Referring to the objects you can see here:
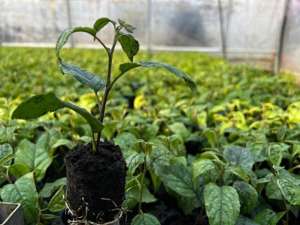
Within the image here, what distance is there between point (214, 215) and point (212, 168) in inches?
5.4

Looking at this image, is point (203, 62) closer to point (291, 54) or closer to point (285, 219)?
point (291, 54)

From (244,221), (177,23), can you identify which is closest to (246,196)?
(244,221)

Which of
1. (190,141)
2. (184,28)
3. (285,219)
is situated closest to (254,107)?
(190,141)

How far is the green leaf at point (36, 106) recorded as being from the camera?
547 millimetres

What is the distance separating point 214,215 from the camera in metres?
0.74

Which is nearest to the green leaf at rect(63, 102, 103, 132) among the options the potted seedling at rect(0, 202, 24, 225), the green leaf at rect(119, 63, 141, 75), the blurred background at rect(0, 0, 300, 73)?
the green leaf at rect(119, 63, 141, 75)

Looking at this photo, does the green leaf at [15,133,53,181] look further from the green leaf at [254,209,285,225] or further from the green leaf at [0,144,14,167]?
the green leaf at [254,209,285,225]

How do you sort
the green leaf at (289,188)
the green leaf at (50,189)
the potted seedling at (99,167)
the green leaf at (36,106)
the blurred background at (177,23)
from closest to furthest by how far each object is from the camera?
1. the green leaf at (36,106)
2. the potted seedling at (99,167)
3. the green leaf at (289,188)
4. the green leaf at (50,189)
5. the blurred background at (177,23)

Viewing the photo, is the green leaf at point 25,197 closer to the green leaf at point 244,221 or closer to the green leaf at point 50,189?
Answer: the green leaf at point 50,189

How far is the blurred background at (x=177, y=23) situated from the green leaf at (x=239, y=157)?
308 cm

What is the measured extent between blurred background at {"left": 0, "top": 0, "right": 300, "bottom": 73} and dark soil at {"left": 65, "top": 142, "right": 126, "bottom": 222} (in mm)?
3466

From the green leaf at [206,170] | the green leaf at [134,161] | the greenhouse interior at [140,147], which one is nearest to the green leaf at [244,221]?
the greenhouse interior at [140,147]

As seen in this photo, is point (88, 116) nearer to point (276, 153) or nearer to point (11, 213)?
point (11, 213)

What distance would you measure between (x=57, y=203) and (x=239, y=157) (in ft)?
1.54
